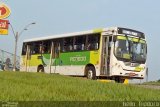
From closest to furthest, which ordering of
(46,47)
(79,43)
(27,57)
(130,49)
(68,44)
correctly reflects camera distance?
1. (130,49)
2. (79,43)
3. (68,44)
4. (46,47)
5. (27,57)

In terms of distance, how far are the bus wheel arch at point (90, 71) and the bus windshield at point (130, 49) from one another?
2.03 metres

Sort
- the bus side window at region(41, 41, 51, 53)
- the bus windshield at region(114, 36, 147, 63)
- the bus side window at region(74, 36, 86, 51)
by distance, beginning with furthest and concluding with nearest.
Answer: the bus side window at region(41, 41, 51, 53), the bus side window at region(74, 36, 86, 51), the bus windshield at region(114, 36, 147, 63)

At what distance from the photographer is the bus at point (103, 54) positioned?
969 inches

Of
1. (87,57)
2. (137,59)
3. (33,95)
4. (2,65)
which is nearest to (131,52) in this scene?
(137,59)

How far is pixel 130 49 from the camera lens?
24.7 m

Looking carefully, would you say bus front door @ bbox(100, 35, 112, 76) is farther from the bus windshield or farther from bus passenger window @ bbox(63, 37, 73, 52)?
bus passenger window @ bbox(63, 37, 73, 52)

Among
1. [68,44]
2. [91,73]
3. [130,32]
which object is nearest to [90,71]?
[91,73]

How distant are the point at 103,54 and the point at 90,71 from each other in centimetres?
161

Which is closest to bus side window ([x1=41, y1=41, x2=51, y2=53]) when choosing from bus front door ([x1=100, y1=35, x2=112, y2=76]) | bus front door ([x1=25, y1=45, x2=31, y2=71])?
bus front door ([x1=25, y1=45, x2=31, y2=71])

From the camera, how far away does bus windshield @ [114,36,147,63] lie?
2439cm

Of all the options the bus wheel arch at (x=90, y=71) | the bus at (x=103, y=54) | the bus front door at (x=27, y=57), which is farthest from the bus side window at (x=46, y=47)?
the bus wheel arch at (x=90, y=71)

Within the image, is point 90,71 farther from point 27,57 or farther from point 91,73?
point 27,57

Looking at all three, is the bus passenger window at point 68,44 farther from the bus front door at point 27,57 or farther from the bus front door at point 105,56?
the bus front door at point 27,57

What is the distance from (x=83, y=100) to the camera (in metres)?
9.41
